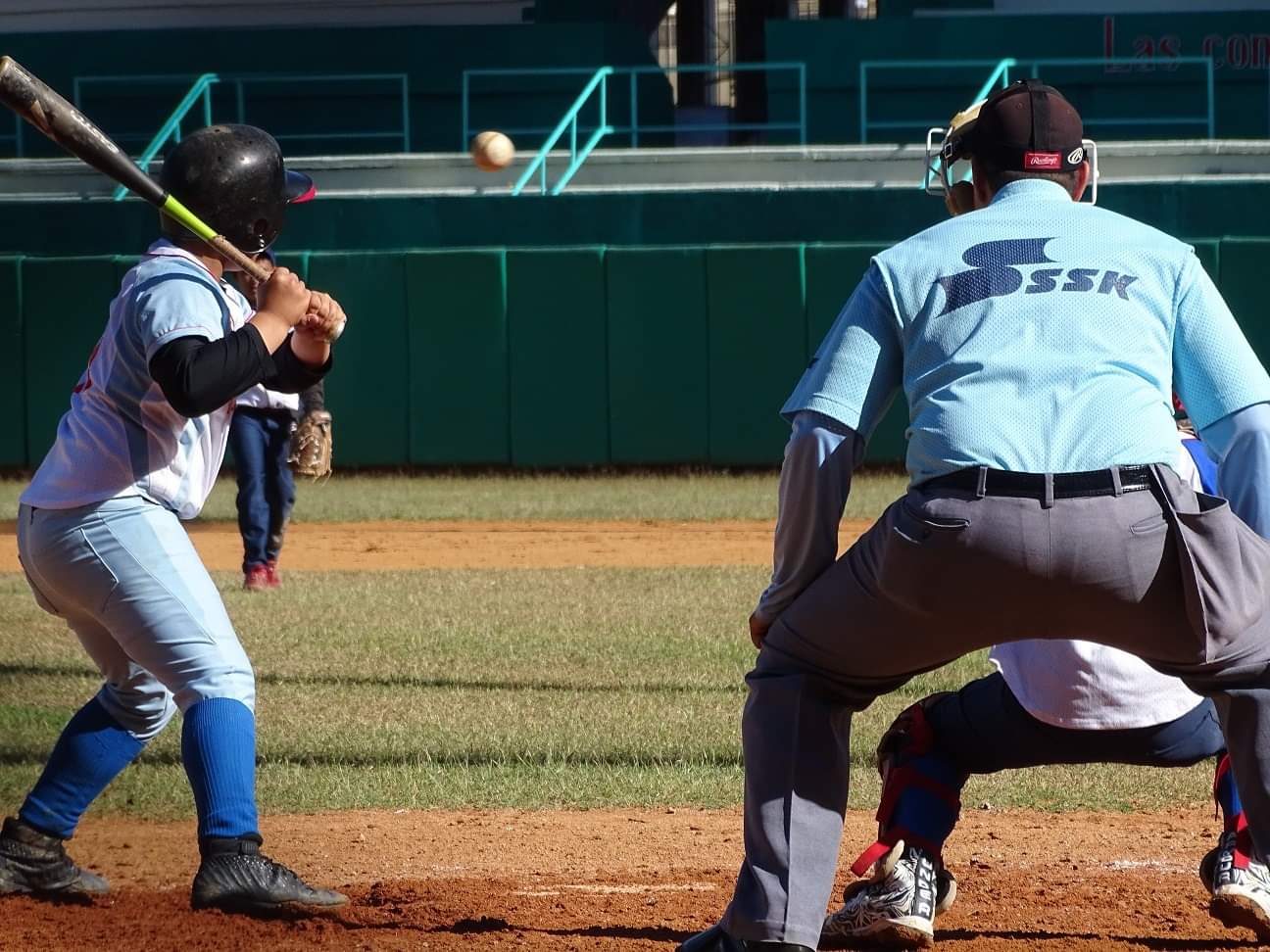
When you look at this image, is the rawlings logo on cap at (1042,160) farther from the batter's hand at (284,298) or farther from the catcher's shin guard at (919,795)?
the batter's hand at (284,298)

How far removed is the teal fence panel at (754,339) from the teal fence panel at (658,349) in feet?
0.42

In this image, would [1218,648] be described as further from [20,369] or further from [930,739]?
[20,369]

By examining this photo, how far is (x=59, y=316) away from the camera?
55.1 feet

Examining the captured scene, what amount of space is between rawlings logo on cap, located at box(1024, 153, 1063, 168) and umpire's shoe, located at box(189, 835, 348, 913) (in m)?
2.18

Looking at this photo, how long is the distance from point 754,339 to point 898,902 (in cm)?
1297

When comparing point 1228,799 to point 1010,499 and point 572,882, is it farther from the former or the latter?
point 572,882

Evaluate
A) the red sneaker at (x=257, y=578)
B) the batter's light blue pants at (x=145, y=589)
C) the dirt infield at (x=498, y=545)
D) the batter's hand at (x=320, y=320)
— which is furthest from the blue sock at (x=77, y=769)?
the dirt infield at (x=498, y=545)

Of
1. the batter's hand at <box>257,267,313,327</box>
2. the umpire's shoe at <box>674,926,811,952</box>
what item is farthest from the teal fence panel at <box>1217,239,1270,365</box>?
the umpire's shoe at <box>674,926,811,952</box>

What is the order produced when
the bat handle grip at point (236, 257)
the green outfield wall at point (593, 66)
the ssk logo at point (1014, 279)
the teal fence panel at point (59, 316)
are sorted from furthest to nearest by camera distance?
the green outfield wall at point (593, 66) → the teal fence panel at point (59, 316) → the bat handle grip at point (236, 257) → the ssk logo at point (1014, 279)

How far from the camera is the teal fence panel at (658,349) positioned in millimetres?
16344

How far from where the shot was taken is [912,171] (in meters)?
17.4

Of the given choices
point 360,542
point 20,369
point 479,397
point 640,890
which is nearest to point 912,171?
point 479,397

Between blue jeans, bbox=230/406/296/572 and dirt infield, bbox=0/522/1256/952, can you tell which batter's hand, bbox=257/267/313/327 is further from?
blue jeans, bbox=230/406/296/572

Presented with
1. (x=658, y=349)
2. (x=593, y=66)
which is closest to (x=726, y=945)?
(x=658, y=349)
